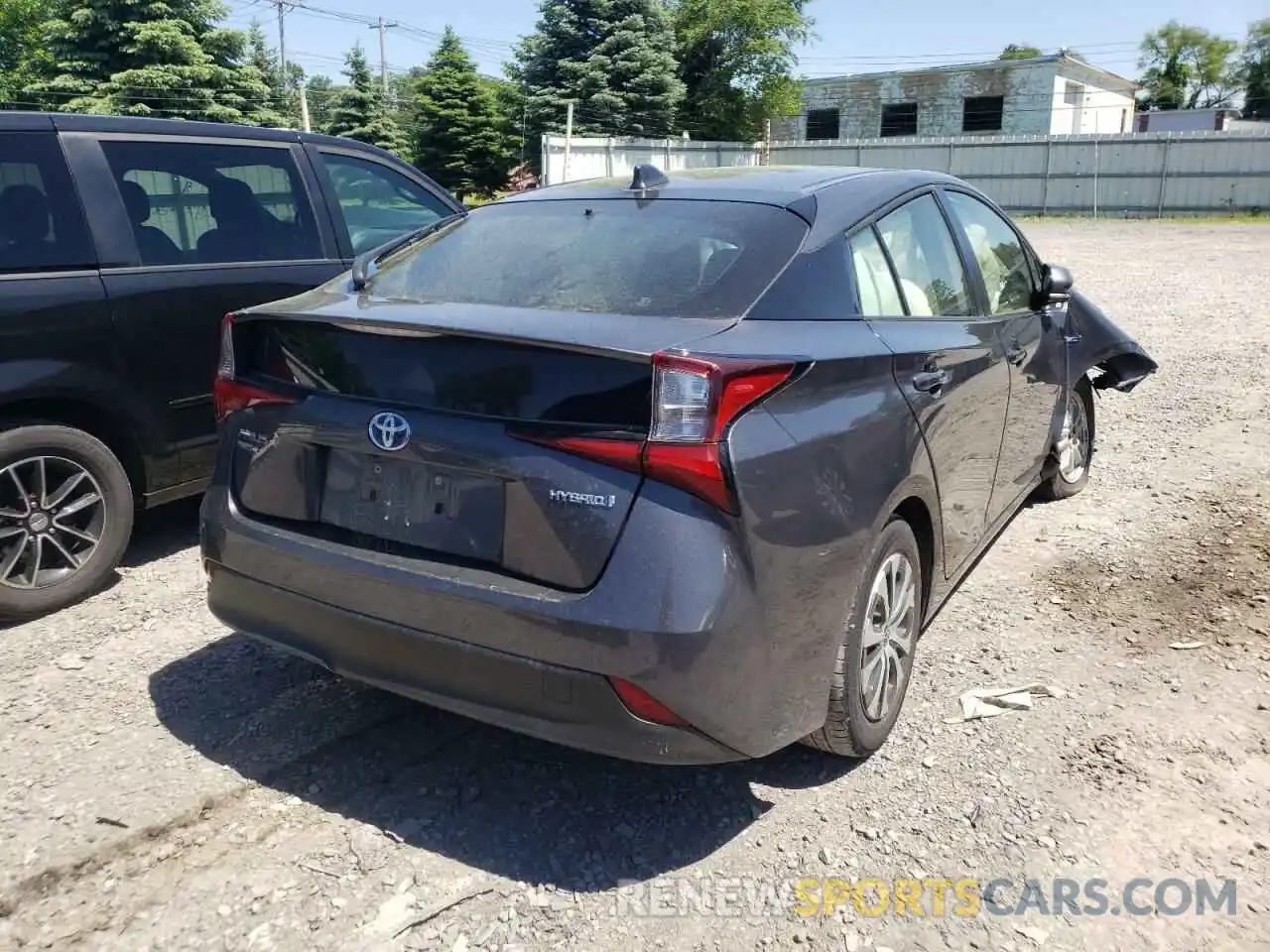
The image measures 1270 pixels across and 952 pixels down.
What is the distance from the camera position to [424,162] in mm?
36812

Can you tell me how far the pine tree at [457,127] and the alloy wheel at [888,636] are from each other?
34791 millimetres

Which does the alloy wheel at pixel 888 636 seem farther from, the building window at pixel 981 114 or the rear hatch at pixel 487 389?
the building window at pixel 981 114

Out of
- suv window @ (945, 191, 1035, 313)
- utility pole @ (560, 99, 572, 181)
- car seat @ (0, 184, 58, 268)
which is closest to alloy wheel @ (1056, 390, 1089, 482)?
suv window @ (945, 191, 1035, 313)

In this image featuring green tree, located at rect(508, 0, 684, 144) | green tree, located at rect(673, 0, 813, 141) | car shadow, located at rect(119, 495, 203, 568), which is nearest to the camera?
car shadow, located at rect(119, 495, 203, 568)

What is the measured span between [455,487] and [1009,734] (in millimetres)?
1998

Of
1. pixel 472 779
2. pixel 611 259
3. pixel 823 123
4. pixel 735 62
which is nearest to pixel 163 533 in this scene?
Answer: pixel 472 779

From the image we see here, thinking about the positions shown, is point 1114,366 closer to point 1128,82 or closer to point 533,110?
point 533,110

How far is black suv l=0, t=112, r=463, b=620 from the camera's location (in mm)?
4070

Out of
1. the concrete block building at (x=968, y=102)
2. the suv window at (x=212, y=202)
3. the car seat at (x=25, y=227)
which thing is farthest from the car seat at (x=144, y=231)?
the concrete block building at (x=968, y=102)

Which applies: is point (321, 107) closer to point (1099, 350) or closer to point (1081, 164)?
point (1081, 164)

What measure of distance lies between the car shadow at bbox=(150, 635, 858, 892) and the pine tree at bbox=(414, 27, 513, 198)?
34.4 m

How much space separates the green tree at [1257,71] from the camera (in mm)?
66938

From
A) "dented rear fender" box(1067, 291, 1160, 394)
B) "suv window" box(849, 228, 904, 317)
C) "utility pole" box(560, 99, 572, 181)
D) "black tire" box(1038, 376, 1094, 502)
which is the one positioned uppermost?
"utility pole" box(560, 99, 572, 181)

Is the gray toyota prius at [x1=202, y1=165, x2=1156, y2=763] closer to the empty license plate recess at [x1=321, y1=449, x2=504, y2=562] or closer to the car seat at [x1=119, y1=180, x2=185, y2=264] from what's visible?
the empty license plate recess at [x1=321, y1=449, x2=504, y2=562]
